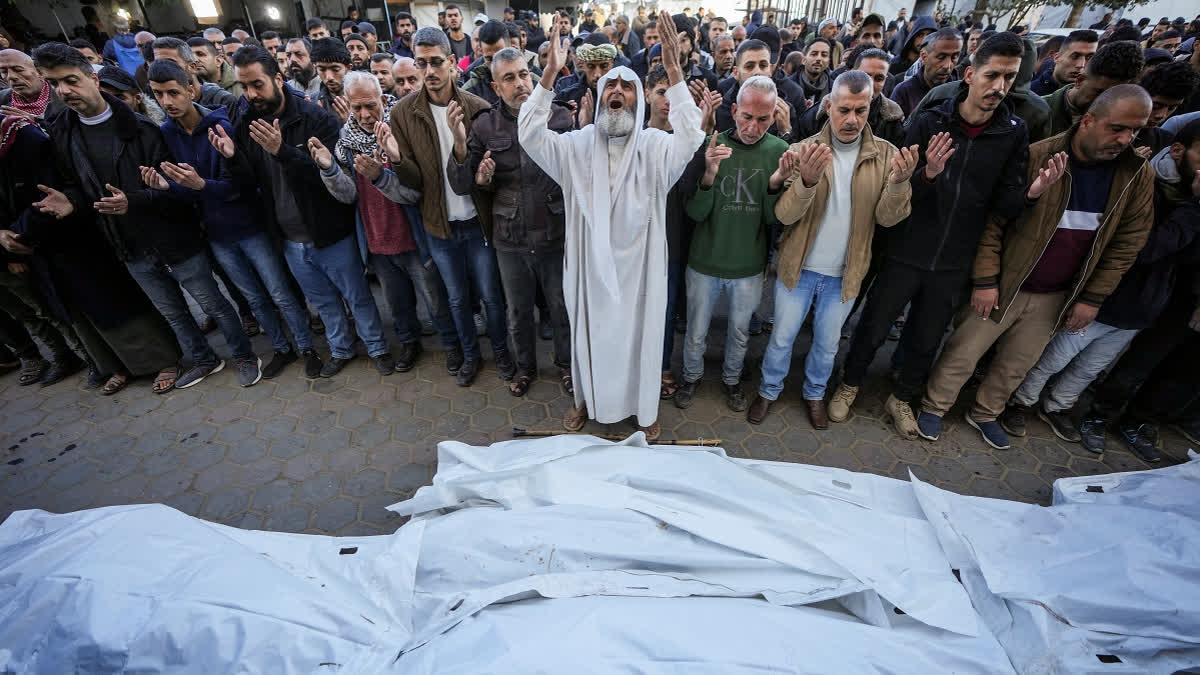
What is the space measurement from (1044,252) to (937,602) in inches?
86.7

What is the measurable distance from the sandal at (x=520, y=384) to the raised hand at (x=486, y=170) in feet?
5.00

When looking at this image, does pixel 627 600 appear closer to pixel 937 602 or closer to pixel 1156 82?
pixel 937 602

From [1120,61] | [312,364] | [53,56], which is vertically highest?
[53,56]

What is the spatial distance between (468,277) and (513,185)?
0.99m

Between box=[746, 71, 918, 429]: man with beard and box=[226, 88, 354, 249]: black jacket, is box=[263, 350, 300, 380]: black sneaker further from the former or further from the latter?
box=[746, 71, 918, 429]: man with beard

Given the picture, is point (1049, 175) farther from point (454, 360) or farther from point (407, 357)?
point (407, 357)

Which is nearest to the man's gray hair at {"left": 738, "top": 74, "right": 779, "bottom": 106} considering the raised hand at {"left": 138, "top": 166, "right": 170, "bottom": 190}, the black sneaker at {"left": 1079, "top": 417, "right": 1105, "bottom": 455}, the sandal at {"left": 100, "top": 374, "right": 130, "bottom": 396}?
the black sneaker at {"left": 1079, "top": 417, "right": 1105, "bottom": 455}

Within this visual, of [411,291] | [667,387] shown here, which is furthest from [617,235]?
[411,291]

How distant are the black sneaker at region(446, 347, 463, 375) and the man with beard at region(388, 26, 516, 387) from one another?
443 mm

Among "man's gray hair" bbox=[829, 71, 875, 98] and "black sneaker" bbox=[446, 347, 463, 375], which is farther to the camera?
"black sneaker" bbox=[446, 347, 463, 375]

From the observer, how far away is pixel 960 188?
2.88 metres

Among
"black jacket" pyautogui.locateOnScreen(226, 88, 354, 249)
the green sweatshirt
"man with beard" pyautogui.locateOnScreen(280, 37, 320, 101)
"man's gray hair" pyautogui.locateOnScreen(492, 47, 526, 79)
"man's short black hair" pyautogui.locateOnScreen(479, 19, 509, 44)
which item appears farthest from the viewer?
"man with beard" pyautogui.locateOnScreen(280, 37, 320, 101)

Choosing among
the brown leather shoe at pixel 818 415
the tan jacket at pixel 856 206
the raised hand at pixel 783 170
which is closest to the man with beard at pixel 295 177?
the raised hand at pixel 783 170

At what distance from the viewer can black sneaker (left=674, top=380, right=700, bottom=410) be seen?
3.91m
